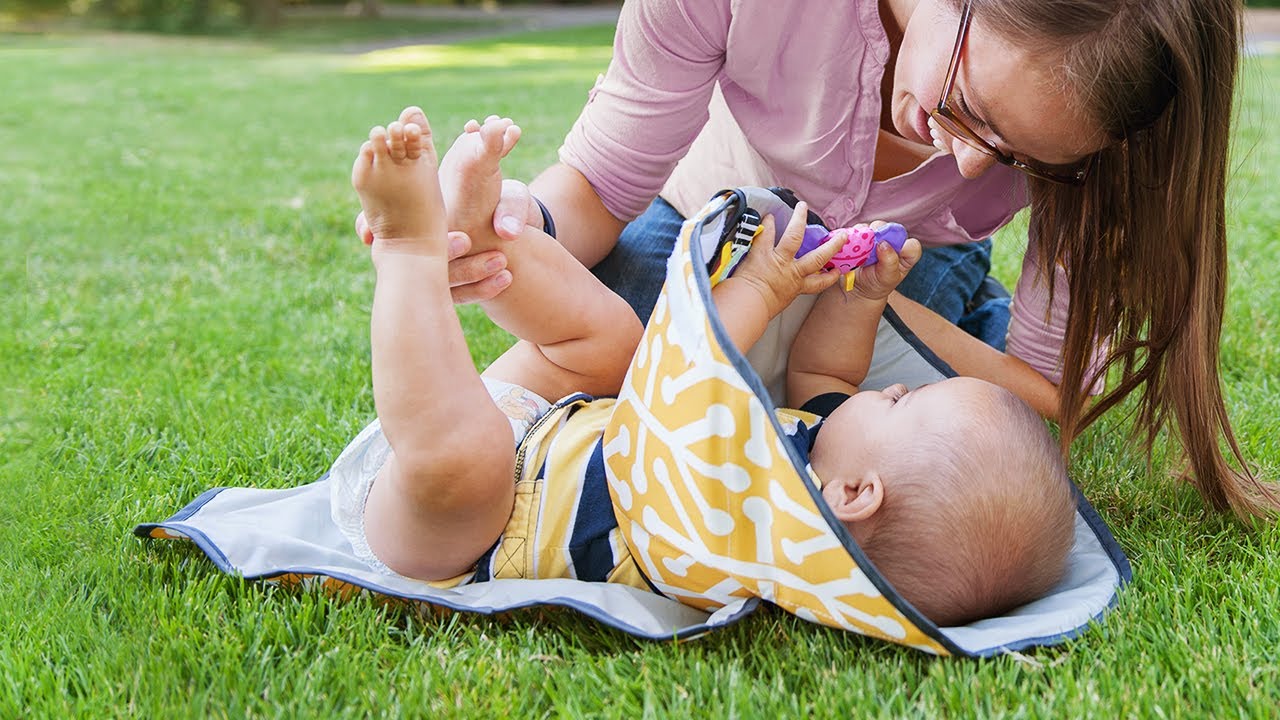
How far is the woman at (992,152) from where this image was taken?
53.1 inches

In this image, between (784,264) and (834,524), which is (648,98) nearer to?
(784,264)

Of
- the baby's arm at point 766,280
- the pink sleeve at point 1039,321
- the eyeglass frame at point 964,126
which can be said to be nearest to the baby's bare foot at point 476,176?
the baby's arm at point 766,280

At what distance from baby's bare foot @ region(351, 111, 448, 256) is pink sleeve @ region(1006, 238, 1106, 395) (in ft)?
3.45

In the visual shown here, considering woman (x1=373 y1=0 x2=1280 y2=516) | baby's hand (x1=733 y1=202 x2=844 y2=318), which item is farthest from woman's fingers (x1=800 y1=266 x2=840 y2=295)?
woman (x1=373 y1=0 x2=1280 y2=516)

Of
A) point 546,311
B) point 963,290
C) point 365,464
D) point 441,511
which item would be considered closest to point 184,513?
point 365,464

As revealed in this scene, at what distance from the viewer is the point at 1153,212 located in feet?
5.01

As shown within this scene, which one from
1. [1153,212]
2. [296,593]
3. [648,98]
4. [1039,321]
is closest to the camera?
[296,593]

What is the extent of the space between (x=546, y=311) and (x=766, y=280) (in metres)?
0.31

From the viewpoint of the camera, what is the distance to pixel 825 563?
121cm

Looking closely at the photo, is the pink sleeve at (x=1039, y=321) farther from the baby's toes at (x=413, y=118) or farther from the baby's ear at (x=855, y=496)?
the baby's toes at (x=413, y=118)

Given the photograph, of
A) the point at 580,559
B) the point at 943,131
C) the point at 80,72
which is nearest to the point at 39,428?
the point at 580,559

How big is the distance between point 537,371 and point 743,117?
568mm

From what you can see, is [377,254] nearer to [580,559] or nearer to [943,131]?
[580,559]

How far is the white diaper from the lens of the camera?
1.51 meters
